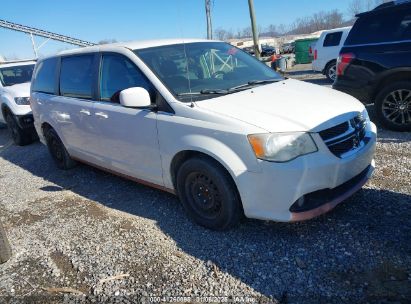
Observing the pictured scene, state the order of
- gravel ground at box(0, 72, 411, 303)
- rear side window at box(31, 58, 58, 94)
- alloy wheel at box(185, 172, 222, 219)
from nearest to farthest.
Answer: gravel ground at box(0, 72, 411, 303)
alloy wheel at box(185, 172, 222, 219)
rear side window at box(31, 58, 58, 94)

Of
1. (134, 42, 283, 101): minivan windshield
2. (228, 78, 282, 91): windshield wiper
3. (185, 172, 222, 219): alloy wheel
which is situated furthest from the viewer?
(228, 78, 282, 91): windshield wiper

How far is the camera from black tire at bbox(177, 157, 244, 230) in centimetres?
309

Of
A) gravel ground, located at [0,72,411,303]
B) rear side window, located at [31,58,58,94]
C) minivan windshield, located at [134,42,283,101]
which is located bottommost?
gravel ground, located at [0,72,411,303]

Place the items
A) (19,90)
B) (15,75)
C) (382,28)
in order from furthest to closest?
1. (15,75)
2. (19,90)
3. (382,28)

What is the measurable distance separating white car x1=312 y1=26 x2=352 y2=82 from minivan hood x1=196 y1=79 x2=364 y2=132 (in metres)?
10.9

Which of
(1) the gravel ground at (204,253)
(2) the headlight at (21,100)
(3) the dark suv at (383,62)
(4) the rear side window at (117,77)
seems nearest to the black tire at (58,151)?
(1) the gravel ground at (204,253)

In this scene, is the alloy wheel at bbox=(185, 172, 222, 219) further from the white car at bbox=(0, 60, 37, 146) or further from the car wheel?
the car wheel

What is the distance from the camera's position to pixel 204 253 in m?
3.15

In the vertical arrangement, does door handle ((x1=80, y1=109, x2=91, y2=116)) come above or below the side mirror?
below

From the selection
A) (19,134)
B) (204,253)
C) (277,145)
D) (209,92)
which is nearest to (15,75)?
(19,134)

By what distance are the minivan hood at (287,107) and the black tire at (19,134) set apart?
19.9ft

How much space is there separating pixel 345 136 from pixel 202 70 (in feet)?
5.23

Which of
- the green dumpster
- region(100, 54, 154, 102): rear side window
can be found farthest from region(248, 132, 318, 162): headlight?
the green dumpster

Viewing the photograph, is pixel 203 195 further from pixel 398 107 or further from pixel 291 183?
pixel 398 107
